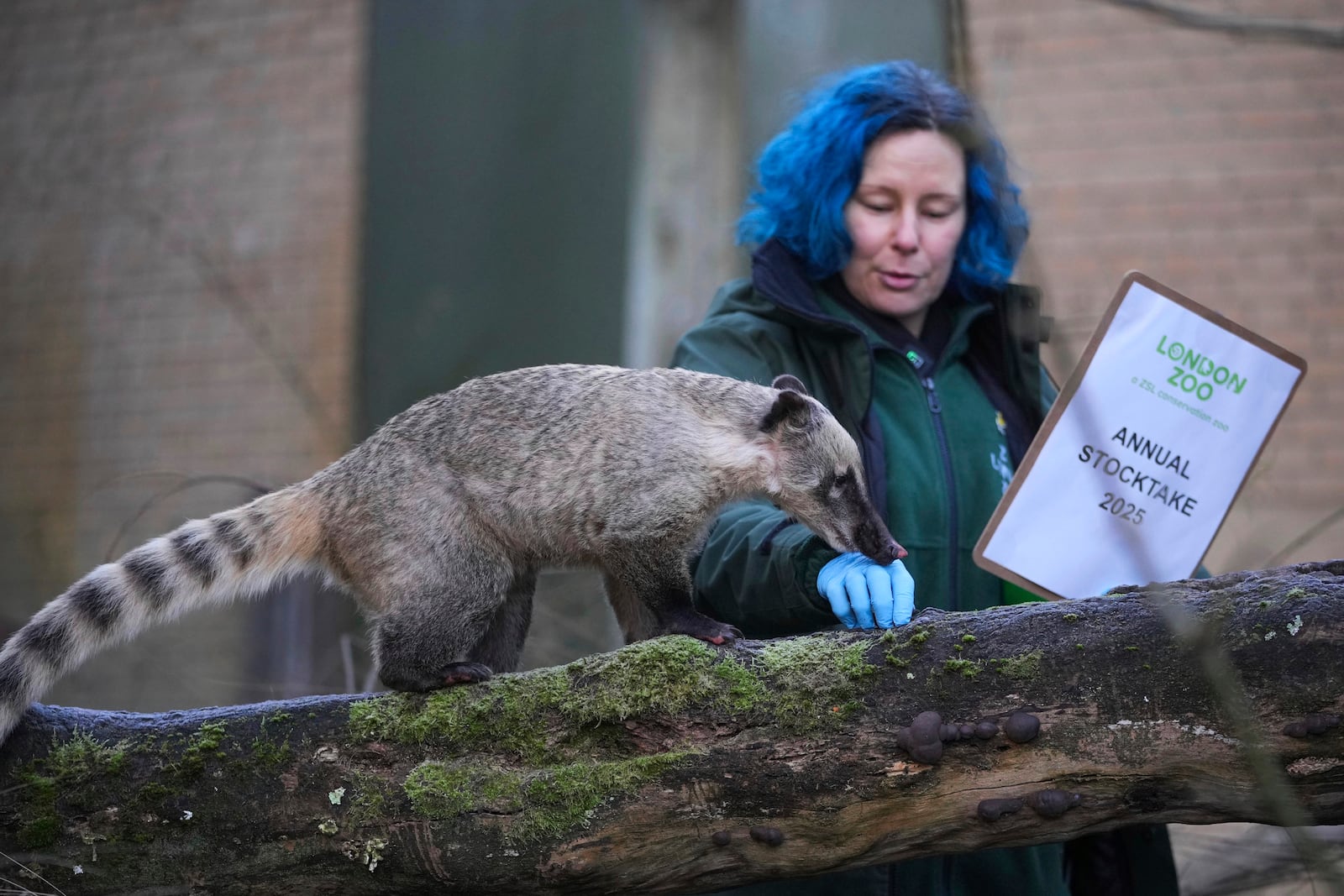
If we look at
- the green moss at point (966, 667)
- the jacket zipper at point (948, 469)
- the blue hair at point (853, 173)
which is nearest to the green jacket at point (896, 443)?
the jacket zipper at point (948, 469)

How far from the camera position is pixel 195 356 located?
9094 mm

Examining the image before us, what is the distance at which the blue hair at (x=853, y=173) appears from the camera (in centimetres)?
350

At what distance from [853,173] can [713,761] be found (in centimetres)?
187

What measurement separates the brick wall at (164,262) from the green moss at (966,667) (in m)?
6.60

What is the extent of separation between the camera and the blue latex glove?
2.69 m

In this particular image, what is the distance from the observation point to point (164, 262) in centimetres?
928

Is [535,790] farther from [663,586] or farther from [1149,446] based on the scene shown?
[1149,446]

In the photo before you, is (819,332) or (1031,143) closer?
(819,332)

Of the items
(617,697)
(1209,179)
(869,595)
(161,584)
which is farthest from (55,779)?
(1209,179)

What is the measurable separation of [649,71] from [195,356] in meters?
4.73

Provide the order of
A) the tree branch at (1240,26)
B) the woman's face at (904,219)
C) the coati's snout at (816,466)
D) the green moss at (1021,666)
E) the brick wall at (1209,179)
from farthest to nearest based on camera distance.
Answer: the brick wall at (1209,179) → the woman's face at (904,219) → the coati's snout at (816,466) → the green moss at (1021,666) → the tree branch at (1240,26)

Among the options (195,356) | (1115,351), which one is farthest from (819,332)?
(195,356)

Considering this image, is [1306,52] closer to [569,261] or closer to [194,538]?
[569,261]

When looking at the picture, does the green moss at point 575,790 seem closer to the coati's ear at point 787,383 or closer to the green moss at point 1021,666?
the green moss at point 1021,666
